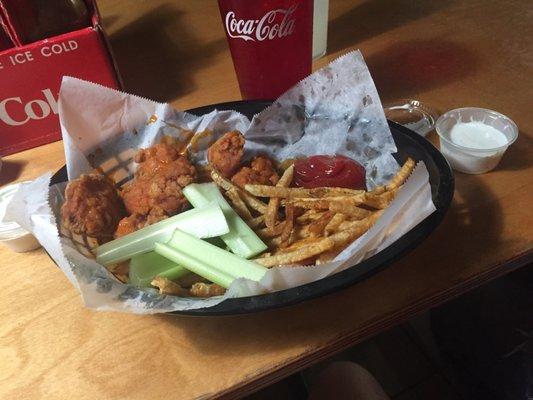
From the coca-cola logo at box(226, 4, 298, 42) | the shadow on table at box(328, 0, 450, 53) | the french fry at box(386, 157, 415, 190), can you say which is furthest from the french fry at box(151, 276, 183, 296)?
the shadow on table at box(328, 0, 450, 53)

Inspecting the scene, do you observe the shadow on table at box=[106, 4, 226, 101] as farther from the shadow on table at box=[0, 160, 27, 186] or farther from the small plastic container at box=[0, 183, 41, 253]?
the small plastic container at box=[0, 183, 41, 253]

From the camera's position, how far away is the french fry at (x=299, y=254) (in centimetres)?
68

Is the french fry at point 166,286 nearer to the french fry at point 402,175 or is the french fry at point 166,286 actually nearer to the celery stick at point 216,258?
the celery stick at point 216,258

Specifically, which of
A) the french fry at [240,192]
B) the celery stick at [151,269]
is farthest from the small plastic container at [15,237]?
the french fry at [240,192]

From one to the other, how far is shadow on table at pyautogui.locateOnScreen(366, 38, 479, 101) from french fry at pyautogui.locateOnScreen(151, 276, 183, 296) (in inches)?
29.3

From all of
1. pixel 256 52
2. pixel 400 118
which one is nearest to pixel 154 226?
pixel 256 52

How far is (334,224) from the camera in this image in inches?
29.0

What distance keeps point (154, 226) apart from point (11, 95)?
1.68ft

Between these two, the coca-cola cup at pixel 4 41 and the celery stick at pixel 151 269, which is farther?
the coca-cola cup at pixel 4 41

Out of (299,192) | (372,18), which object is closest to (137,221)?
(299,192)

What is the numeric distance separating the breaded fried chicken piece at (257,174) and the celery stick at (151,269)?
0.19m

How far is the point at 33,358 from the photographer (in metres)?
0.72

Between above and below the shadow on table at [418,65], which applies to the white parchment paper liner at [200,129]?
above

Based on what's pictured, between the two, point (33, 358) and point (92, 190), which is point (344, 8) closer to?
point (92, 190)
